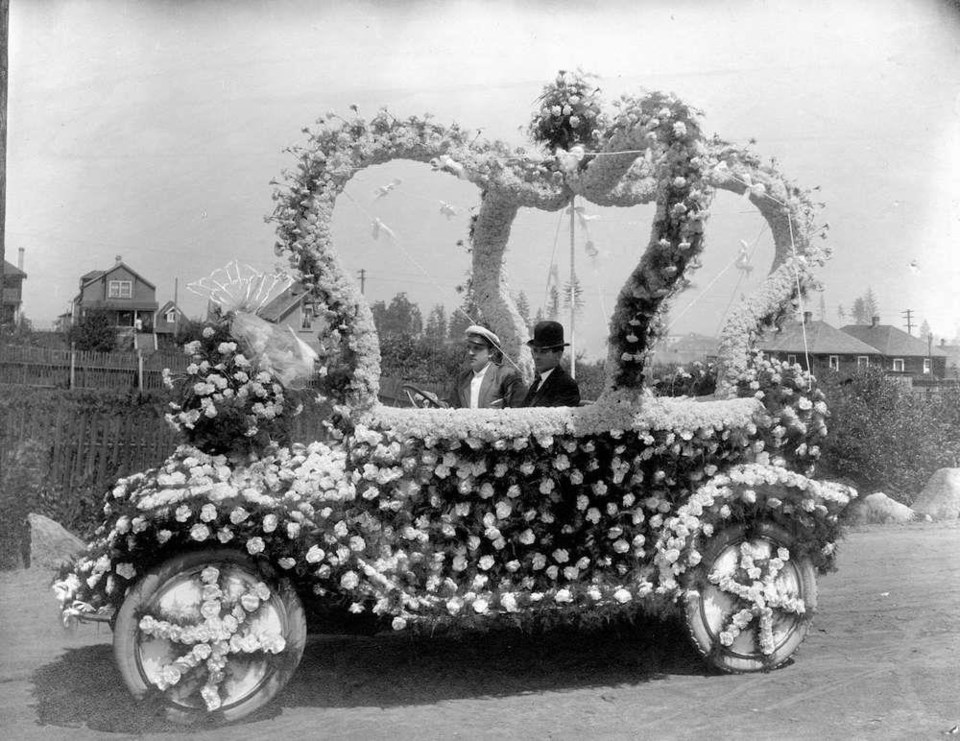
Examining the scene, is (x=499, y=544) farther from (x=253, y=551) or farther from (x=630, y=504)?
(x=253, y=551)

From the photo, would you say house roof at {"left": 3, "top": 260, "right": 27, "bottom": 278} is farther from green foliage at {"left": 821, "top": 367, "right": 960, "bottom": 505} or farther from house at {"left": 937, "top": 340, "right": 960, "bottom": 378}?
house at {"left": 937, "top": 340, "right": 960, "bottom": 378}

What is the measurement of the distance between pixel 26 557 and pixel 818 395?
607cm

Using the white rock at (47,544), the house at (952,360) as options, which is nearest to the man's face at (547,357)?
the white rock at (47,544)

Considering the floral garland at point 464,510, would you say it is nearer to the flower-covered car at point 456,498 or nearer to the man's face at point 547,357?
the flower-covered car at point 456,498

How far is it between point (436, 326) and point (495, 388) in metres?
2.87

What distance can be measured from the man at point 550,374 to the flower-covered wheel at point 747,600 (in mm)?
1086

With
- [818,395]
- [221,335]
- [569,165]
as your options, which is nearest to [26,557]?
[221,335]

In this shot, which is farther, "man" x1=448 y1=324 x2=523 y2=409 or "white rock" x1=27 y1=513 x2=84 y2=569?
"white rock" x1=27 y1=513 x2=84 y2=569

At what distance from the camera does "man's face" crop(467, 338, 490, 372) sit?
5.61 m

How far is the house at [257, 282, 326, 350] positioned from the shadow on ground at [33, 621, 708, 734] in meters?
1.69

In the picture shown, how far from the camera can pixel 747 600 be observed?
186 inches

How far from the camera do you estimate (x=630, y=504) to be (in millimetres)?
4590

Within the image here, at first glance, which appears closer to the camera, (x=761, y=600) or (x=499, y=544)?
(x=499, y=544)

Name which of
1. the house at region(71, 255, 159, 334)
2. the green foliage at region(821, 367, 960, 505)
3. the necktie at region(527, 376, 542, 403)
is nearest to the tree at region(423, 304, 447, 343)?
the necktie at region(527, 376, 542, 403)
